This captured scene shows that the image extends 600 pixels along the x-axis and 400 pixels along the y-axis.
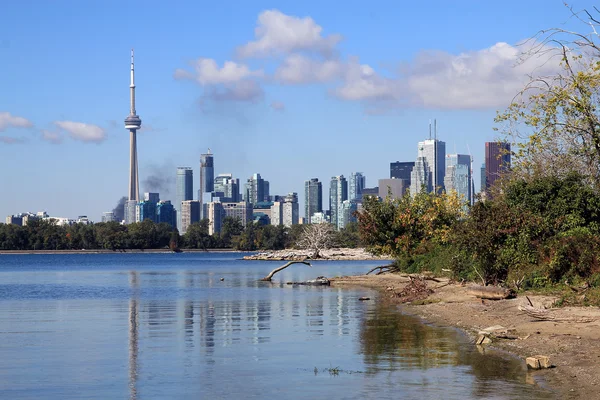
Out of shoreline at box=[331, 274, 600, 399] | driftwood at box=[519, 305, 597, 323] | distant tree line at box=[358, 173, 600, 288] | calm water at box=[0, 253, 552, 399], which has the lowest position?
calm water at box=[0, 253, 552, 399]

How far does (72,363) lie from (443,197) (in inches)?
1963

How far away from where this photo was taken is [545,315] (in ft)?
93.2

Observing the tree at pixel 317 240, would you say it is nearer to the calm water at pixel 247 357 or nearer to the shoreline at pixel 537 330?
the shoreline at pixel 537 330

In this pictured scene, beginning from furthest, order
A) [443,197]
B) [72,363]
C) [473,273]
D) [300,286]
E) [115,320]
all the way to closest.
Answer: [443,197], [300,286], [473,273], [115,320], [72,363]

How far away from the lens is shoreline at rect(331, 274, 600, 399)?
19.7 m

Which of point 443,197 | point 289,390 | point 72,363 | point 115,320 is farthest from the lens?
point 443,197

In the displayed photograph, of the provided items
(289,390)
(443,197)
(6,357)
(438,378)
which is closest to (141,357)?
(6,357)

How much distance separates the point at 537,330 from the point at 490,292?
10.8 meters

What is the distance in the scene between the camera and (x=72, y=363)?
24.4 meters

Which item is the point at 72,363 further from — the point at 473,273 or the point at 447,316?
the point at 473,273

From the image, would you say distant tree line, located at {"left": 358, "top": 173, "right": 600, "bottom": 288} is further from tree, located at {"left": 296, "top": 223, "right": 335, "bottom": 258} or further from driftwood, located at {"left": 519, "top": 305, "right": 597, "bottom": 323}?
tree, located at {"left": 296, "top": 223, "right": 335, "bottom": 258}

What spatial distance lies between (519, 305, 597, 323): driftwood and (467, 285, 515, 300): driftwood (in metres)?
5.29

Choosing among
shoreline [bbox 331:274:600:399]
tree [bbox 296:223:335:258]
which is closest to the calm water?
shoreline [bbox 331:274:600:399]

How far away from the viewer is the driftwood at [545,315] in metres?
26.9
